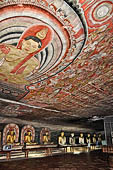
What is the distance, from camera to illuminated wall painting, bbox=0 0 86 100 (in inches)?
111

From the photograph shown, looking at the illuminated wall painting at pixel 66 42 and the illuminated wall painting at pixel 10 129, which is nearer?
the illuminated wall painting at pixel 66 42

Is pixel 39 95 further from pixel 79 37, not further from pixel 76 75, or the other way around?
pixel 79 37

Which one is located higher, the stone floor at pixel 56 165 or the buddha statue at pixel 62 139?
the stone floor at pixel 56 165

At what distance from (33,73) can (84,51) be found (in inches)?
80.2

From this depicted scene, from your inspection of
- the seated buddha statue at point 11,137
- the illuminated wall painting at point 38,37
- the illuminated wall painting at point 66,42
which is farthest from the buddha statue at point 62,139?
the illuminated wall painting at point 38,37

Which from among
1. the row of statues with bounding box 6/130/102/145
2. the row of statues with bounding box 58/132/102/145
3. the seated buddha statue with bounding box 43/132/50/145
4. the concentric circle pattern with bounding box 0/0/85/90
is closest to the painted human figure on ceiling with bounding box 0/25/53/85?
the concentric circle pattern with bounding box 0/0/85/90

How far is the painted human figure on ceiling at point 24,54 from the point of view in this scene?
3.32m

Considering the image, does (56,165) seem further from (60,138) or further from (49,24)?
(60,138)

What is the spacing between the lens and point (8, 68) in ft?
15.7

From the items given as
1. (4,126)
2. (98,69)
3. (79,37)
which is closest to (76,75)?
(98,69)

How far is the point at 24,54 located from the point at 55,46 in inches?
36.9

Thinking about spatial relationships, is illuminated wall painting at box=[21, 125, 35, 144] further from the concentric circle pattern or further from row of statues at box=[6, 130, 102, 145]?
the concentric circle pattern

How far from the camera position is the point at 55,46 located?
380 cm

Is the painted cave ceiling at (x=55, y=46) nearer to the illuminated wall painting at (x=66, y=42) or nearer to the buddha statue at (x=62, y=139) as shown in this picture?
the illuminated wall painting at (x=66, y=42)
